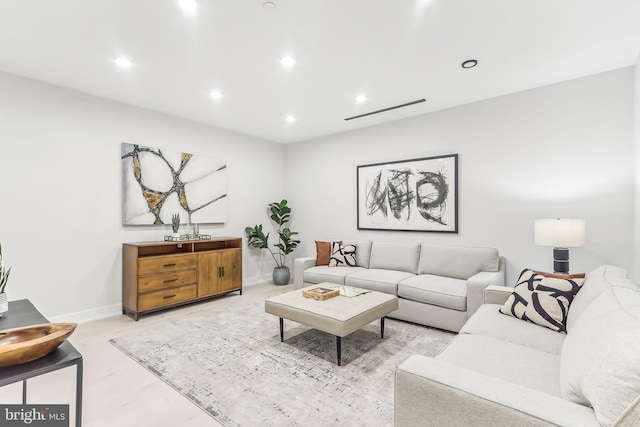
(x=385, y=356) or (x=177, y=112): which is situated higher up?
(x=177, y=112)

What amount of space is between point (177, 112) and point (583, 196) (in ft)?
16.1

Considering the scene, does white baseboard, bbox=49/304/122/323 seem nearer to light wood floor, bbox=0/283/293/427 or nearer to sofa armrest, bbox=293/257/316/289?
light wood floor, bbox=0/283/293/427

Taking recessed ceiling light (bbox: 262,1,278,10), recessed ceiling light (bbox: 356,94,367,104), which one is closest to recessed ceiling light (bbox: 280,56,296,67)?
recessed ceiling light (bbox: 262,1,278,10)

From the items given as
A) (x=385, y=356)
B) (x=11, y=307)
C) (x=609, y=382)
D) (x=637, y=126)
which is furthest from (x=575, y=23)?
(x=11, y=307)

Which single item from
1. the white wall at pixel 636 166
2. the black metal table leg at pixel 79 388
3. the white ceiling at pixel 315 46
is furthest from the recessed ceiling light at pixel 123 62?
the white wall at pixel 636 166

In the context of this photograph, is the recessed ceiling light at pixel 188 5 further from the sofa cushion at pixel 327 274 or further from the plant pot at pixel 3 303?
the sofa cushion at pixel 327 274

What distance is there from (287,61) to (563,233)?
2959mm

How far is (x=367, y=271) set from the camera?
4.14 m

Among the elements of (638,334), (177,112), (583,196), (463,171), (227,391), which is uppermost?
(177,112)

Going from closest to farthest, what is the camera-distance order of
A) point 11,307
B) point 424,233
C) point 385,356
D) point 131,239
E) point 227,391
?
point 11,307 < point 227,391 < point 385,356 < point 131,239 < point 424,233

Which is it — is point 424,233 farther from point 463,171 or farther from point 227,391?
point 227,391

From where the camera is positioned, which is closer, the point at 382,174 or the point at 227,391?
the point at 227,391

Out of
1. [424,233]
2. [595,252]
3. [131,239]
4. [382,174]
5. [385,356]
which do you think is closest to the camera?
[385,356]

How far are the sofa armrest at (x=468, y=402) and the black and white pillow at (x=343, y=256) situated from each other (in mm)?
3138
